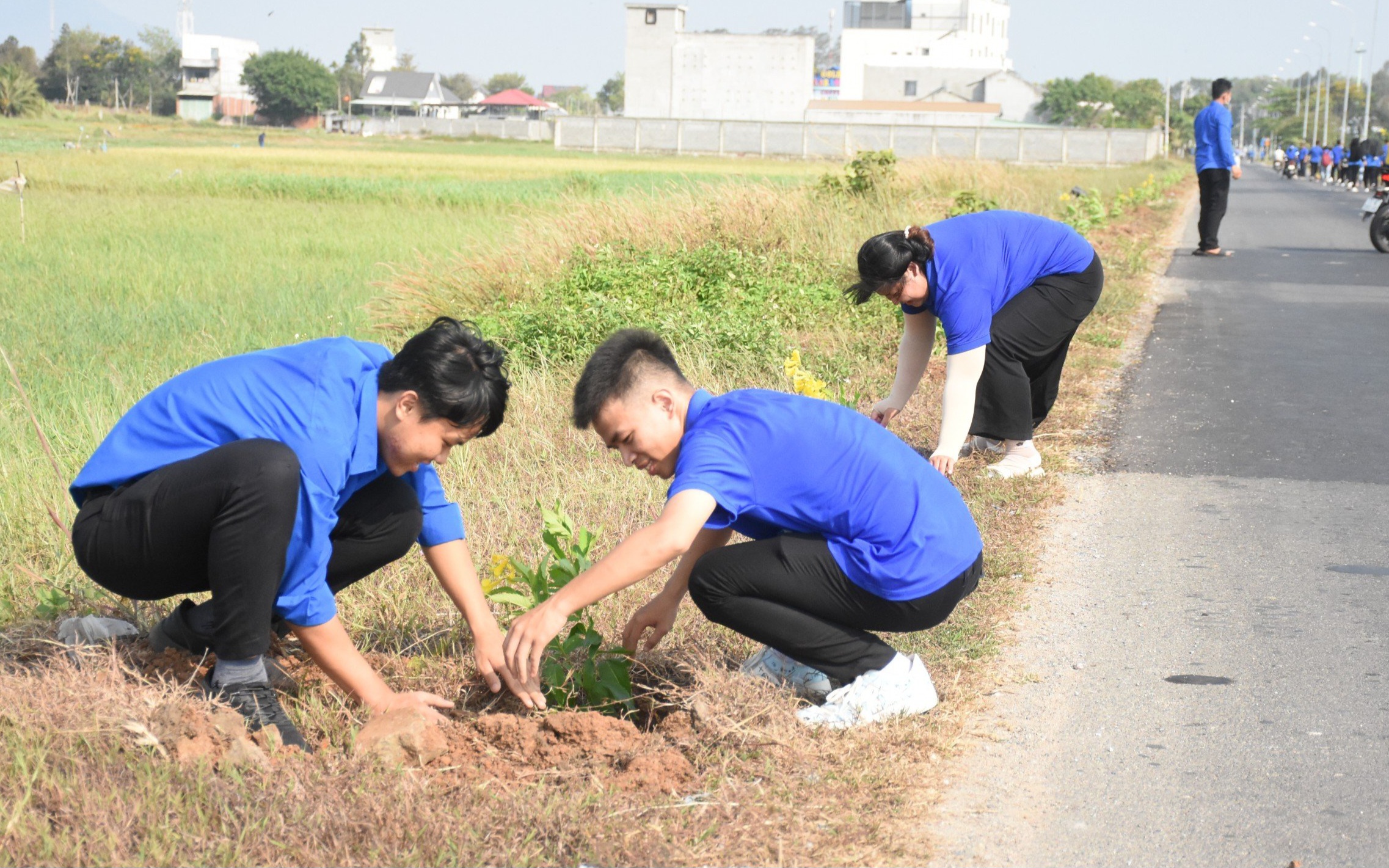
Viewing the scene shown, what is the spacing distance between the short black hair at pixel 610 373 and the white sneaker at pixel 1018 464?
3.13 metres

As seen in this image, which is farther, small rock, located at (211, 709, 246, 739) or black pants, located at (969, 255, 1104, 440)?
black pants, located at (969, 255, 1104, 440)

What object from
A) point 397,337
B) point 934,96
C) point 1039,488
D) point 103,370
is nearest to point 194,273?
point 397,337

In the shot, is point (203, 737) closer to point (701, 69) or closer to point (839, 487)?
point (839, 487)

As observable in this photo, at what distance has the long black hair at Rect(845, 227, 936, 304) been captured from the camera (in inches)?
191

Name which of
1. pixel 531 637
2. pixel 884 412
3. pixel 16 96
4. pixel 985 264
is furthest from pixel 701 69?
pixel 531 637

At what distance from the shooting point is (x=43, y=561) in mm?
4637

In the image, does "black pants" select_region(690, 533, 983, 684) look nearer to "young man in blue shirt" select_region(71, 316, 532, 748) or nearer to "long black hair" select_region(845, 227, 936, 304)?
"young man in blue shirt" select_region(71, 316, 532, 748)

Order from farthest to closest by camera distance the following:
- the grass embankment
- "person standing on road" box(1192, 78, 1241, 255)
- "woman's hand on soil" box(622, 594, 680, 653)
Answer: "person standing on road" box(1192, 78, 1241, 255), "woman's hand on soil" box(622, 594, 680, 653), the grass embankment

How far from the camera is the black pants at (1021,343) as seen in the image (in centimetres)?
567

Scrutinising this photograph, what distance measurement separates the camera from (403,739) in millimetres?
3029

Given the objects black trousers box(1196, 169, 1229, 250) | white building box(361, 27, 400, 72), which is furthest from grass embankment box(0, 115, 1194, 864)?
white building box(361, 27, 400, 72)

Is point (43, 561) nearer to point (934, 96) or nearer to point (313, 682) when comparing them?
point (313, 682)

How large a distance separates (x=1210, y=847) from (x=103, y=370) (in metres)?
7.06

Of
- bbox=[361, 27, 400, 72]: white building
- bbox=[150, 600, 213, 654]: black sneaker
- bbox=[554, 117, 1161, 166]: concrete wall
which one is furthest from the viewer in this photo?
bbox=[361, 27, 400, 72]: white building
